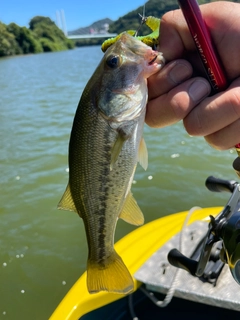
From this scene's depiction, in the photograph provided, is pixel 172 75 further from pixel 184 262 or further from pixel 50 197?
pixel 50 197

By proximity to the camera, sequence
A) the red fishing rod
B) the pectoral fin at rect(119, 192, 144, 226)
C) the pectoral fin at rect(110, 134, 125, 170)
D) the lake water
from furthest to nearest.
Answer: the lake water
the pectoral fin at rect(119, 192, 144, 226)
the pectoral fin at rect(110, 134, 125, 170)
the red fishing rod

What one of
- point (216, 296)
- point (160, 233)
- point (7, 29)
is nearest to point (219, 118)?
point (216, 296)

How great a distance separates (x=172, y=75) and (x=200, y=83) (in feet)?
0.41

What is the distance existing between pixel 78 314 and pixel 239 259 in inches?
72.6

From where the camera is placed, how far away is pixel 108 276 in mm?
2057

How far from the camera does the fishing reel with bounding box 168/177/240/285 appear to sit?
1758mm

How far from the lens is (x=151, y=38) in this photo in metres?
1.66

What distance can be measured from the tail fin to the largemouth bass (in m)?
0.33

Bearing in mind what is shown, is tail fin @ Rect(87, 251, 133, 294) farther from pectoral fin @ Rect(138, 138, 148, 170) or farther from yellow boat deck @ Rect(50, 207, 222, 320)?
yellow boat deck @ Rect(50, 207, 222, 320)

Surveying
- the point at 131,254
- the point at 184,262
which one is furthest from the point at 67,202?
the point at 131,254

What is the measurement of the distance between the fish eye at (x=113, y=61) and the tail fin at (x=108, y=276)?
106cm

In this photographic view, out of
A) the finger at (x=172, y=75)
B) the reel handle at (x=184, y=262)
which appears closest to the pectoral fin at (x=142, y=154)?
the finger at (x=172, y=75)

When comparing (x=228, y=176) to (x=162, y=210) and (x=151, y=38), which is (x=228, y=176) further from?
(x=151, y=38)

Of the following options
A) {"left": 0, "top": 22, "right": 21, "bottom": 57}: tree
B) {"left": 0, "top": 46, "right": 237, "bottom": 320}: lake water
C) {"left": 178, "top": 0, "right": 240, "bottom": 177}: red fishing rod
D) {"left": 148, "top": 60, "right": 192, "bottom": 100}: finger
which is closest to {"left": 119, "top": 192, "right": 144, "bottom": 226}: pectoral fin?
{"left": 148, "top": 60, "right": 192, "bottom": 100}: finger
